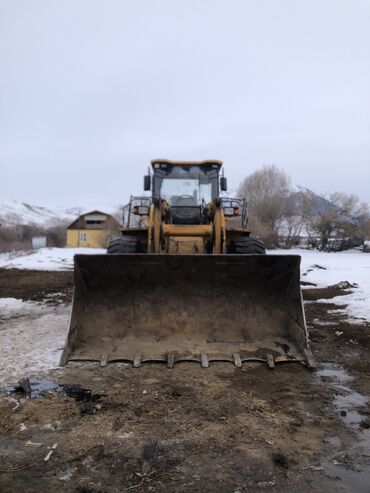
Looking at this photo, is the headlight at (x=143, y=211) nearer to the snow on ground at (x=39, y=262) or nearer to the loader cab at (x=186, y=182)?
Answer: the loader cab at (x=186, y=182)

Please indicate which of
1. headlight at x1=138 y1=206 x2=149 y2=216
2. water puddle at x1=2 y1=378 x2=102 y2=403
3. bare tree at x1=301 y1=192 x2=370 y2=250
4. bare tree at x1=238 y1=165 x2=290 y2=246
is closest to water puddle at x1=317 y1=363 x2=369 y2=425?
water puddle at x1=2 y1=378 x2=102 y2=403

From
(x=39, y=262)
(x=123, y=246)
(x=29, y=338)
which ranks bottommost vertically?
(x=39, y=262)

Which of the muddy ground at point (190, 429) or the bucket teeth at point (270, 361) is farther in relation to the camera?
the bucket teeth at point (270, 361)

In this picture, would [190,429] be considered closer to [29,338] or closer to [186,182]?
[29,338]

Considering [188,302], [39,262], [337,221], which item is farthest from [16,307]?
[337,221]

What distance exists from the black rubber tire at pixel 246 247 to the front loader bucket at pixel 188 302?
1512 mm

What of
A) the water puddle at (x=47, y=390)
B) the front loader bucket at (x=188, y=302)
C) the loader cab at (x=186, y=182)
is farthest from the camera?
the loader cab at (x=186, y=182)

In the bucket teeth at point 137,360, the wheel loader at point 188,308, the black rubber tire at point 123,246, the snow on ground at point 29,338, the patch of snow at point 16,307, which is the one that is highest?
the black rubber tire at point 123,246

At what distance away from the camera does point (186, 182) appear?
7738mm

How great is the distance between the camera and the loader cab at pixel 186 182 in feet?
25.0

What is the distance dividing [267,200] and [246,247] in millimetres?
33249

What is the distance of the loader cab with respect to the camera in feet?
25.0

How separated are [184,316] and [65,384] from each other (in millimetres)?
1589

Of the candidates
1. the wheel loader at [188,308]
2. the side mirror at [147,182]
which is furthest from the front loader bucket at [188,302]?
the side mirror at [147,182]
